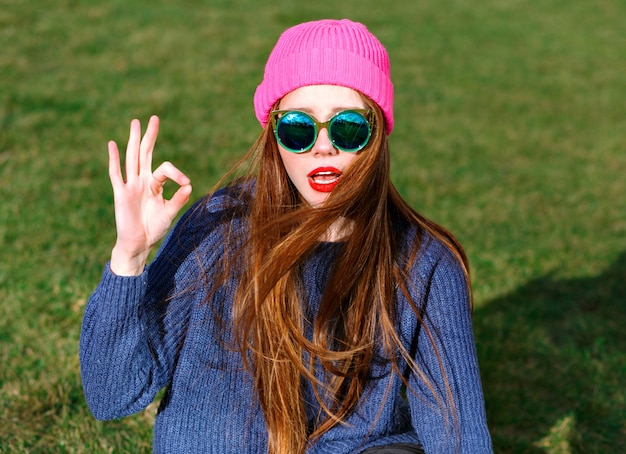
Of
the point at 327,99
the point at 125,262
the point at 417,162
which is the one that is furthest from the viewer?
Result: the point at 417,162

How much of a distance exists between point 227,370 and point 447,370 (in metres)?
0.67

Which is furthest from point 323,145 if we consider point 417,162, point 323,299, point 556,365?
point 417,162

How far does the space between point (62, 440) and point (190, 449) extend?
0.92 meters

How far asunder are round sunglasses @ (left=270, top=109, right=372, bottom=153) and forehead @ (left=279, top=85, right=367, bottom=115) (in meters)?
0.06

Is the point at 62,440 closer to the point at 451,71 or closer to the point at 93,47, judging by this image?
the point at 93,47

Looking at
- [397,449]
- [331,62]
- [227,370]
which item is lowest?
[397,449]

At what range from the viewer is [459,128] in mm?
8531

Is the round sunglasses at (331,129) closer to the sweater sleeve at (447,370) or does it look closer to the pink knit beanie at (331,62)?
the pink knit beanie at (331,62)

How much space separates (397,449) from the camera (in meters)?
2.44

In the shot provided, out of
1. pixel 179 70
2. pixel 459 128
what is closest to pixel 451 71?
pixel 459 128

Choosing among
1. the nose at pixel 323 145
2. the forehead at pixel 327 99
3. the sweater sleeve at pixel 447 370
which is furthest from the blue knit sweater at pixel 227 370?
the forehead at pixel 327 99

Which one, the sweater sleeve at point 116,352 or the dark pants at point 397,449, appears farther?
the dark pants at point 397,449

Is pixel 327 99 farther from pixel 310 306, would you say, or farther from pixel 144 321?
pixel 144 321

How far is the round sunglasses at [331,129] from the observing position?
2256 millimetres
